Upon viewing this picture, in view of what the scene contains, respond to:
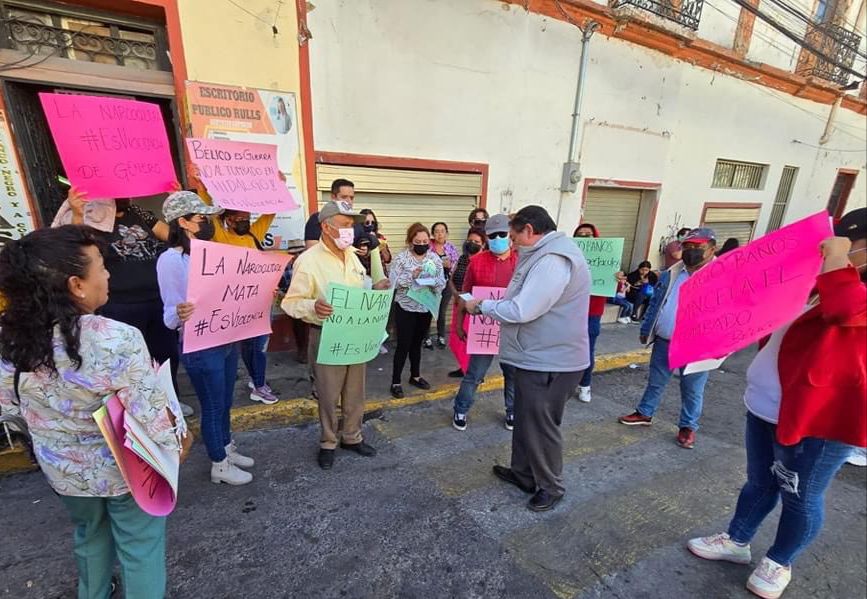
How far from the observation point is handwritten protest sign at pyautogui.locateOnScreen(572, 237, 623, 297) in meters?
4.42

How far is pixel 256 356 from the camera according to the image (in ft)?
12.2

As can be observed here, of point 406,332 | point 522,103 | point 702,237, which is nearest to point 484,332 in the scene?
point 406,332

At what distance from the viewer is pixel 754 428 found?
2.18 meters

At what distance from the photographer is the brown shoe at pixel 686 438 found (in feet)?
12.5

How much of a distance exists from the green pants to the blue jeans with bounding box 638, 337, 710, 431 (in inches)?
151

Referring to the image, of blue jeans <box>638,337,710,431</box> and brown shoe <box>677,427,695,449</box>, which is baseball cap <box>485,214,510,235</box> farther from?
brown shoe <box>677,427,695,449</box>

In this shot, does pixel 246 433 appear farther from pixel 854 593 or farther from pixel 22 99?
pixel 854 593

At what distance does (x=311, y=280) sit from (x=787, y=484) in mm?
2889

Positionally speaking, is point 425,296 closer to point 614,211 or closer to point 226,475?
point 226,475

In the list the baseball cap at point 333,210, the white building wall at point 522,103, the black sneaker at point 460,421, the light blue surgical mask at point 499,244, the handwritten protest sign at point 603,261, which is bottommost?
the black sneaker at point 460,421

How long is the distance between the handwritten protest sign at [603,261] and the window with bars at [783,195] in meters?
9.10

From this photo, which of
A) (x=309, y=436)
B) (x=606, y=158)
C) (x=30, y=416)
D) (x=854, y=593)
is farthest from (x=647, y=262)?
(x=30, y=416)

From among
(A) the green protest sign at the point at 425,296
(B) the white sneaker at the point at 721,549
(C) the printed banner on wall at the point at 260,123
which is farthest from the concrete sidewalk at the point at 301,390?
(B) the white sneaker at the point at 721,549

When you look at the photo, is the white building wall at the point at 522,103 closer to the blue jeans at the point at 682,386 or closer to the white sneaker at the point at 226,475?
the blue jeans at the point at 682,386
